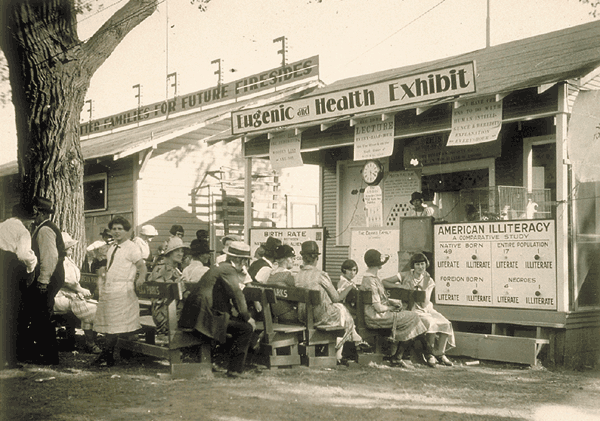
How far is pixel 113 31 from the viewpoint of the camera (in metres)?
10.5

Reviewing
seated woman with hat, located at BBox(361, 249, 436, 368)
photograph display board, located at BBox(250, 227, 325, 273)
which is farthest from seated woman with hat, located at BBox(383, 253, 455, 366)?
photograph display board, located at BBox(250, 227, 325, 273)

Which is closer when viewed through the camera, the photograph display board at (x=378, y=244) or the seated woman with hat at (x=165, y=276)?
the seated woman with hat at (x=165, y=276)

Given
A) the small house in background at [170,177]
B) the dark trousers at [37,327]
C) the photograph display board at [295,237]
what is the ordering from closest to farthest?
the dark trousers at [37,327] → the photograph display board at [295,237] → the small house in background at [170,177]

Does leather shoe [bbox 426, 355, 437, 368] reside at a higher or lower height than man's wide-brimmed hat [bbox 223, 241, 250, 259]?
lower

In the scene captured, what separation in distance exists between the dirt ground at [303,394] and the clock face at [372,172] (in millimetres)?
4801

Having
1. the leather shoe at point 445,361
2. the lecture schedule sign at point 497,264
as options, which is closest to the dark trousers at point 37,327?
the leather shoe at point 445,361

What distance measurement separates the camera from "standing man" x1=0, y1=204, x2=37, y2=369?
23.4 feet

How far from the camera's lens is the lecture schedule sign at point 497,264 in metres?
7.96

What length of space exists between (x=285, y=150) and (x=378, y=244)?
7.96 ft

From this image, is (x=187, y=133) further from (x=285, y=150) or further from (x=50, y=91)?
(x=50, y=91)

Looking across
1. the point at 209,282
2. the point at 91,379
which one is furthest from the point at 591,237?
the point at 91,379

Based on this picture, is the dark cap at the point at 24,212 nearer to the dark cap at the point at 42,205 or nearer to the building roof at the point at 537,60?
the dark cap at the point at 42,205

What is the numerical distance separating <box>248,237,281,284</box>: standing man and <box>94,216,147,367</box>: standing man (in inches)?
70.0

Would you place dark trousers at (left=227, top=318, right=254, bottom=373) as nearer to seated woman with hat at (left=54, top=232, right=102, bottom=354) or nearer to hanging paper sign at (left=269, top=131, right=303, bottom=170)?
seated woman with hat at (left=54, top=232, right=102, bottom=354)
